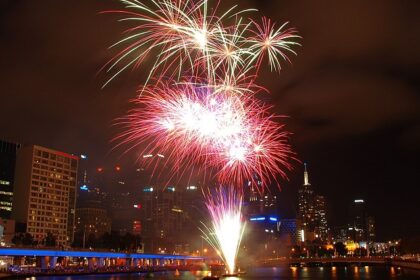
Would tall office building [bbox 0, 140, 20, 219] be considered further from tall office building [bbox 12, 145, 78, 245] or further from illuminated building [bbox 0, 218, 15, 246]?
illuminated building [bbox 0, 218, 15, 246]

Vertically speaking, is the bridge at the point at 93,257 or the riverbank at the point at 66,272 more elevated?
the bridge at the point at 93,257

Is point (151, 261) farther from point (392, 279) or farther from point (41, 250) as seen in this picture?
point (392, 279)

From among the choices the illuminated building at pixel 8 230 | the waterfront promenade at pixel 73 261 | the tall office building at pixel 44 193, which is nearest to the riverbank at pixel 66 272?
the waterfront promenade at pixel 73 261

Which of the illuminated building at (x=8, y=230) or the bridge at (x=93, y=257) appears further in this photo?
the illuminated building at (x=8, y=230)

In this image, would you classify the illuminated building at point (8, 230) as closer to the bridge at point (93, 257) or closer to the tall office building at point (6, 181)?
the tall office building at point (6, 181)

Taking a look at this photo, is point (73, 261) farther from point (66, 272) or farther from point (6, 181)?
point (66, 272)

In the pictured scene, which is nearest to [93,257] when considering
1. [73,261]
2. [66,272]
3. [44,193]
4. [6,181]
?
[73,261]

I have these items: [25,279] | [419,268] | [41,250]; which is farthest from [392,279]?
[41,250]
